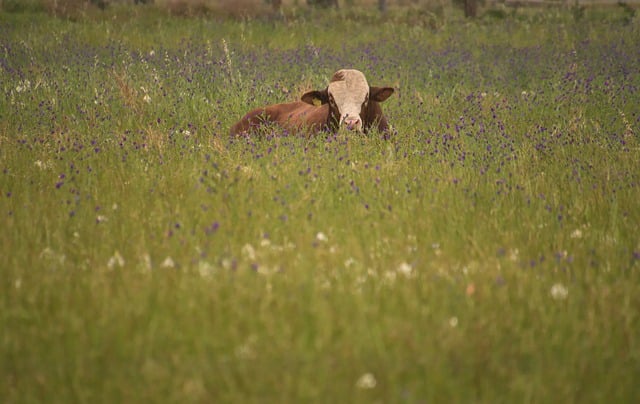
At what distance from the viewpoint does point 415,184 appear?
5.56 metres

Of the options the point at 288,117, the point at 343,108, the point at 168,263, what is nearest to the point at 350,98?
the point at 343,108

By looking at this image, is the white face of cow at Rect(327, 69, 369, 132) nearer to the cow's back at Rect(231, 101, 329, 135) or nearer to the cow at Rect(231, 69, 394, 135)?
the cow at Rect(231, 69, 394, 135)

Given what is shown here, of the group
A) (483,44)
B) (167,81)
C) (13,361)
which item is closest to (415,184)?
(13,361)

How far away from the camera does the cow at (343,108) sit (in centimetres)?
780

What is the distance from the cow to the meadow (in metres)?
0.45

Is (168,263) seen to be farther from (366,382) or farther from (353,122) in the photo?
(353,122)

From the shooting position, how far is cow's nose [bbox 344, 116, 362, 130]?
7.50 meters

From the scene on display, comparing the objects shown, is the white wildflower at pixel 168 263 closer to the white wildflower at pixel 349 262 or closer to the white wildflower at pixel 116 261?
the white wildflower at pixel 116 261

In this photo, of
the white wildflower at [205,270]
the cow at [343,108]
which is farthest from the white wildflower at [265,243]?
the cow at [343,108]

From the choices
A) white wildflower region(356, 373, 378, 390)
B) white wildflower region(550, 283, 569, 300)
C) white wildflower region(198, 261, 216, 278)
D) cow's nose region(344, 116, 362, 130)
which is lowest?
cow's nose region(344, 116, 362, 130)

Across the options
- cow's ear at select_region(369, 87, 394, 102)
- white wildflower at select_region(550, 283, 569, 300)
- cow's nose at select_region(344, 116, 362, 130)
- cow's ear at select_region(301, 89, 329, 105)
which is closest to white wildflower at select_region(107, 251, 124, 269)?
white wildflower at select_region(550, 283, 569, 300)

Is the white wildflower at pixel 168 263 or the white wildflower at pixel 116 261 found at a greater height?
the white wildflower at pixel 168 263

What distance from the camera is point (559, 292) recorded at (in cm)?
364

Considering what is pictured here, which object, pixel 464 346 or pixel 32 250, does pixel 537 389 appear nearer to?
pixel 464 346
